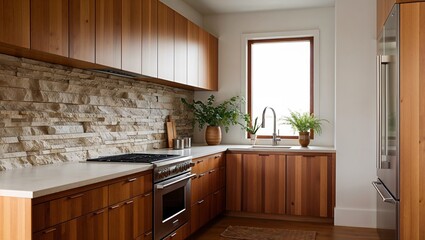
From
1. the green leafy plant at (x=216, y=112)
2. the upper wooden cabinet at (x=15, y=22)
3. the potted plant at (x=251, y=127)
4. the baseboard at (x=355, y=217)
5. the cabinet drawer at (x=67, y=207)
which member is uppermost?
the upper wooden cabinet at (x=15, y=22)

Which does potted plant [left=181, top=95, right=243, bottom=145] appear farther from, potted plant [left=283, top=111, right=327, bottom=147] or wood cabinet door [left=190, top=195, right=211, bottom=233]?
wood cabinet door [left=190, top=195, right=211, bottom=233]

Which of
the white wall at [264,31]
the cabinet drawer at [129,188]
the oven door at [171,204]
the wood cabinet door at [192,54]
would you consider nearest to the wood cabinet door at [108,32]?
the cabinet drawer at [129,188]

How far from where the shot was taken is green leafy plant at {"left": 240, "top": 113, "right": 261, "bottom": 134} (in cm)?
578

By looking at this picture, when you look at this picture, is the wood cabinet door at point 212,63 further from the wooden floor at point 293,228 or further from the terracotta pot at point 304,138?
the wooden floor at point 293,228

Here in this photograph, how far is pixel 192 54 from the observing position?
504 centimetres

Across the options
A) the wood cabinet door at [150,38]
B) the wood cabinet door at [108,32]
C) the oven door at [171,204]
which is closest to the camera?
the wood cabinet door at [108,32]

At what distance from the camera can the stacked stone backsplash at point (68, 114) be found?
287cm

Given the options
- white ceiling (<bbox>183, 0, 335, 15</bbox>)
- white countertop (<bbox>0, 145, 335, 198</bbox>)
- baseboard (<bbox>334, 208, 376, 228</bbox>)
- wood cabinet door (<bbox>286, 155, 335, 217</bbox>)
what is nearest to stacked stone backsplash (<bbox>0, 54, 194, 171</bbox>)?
white countertop (<bbox>0, 145, 335, 198</bbox>)

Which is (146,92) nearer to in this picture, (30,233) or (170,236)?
(170,236)

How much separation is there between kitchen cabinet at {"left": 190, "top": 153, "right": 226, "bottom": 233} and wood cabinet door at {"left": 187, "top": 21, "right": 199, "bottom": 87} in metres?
0.92

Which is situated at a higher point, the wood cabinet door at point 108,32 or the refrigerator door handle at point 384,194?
the wood cabinet door at point 108,32

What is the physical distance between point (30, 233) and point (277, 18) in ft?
15.0

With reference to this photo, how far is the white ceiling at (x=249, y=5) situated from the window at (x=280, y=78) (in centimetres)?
44

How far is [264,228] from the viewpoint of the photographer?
4.84 m
